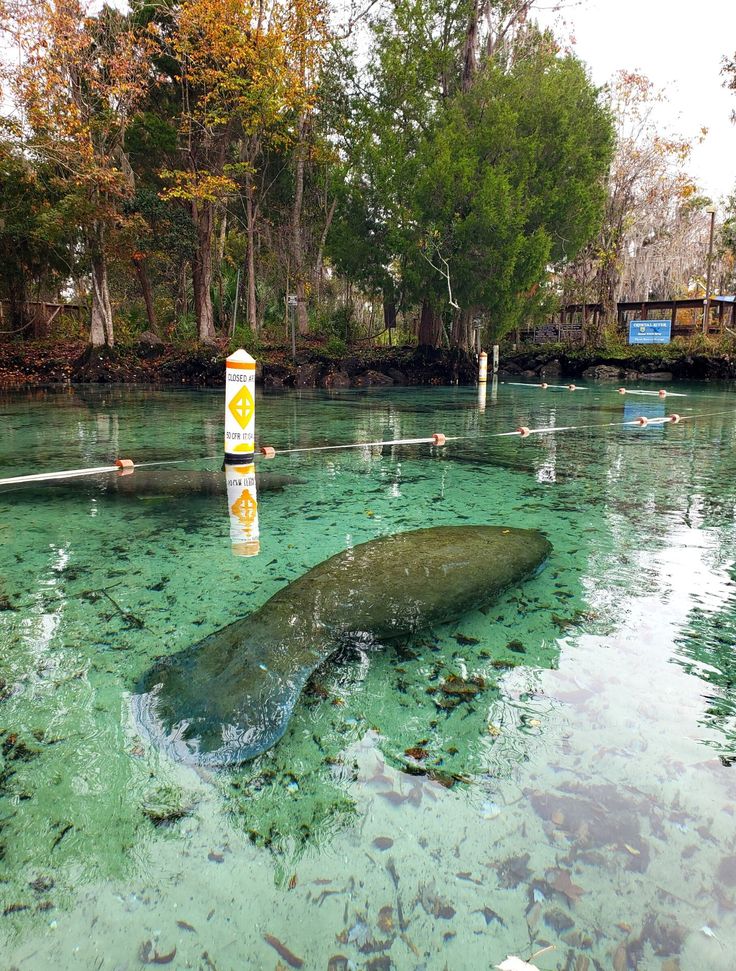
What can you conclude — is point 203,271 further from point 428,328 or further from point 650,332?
point 650,332

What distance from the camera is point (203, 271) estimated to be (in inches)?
840

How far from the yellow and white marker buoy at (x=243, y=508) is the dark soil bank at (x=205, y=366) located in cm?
1407

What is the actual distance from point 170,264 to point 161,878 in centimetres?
2798

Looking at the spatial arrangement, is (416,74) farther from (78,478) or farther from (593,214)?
(78,478)

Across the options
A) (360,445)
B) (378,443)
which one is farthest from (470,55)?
(360,445)

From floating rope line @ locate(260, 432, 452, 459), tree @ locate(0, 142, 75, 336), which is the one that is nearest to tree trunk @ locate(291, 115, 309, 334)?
tree @ locate(0, 142, 75, 336)

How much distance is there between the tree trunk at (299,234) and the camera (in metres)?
21.6

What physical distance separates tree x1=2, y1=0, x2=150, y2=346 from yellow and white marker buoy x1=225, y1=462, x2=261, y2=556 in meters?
12.1

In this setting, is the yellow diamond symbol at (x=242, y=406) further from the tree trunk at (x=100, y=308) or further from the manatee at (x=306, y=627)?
the tree trunk at (x=100, y=308)

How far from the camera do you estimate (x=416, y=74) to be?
19234 millimetres

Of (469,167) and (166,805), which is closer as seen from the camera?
(166,805)

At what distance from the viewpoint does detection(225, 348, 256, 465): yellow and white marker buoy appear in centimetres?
549

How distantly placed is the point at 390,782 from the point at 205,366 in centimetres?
1949

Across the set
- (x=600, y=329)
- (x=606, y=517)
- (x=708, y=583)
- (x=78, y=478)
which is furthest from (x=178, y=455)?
(x=600, y=329)
